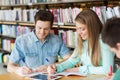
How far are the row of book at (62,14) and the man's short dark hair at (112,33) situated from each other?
1.96m

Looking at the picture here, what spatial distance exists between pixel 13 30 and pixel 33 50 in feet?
11.1

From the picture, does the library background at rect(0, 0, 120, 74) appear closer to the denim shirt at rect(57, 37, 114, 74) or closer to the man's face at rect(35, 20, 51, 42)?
the denim shirt at rect(57, 37, 114, 74)

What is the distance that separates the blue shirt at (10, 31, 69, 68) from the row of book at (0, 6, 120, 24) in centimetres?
108

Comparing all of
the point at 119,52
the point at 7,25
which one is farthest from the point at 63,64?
the point at 7,25

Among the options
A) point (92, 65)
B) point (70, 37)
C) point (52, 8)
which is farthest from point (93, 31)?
point (52, 8)

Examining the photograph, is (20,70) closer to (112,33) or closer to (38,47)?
(38,47)

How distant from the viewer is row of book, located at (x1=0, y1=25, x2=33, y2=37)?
5.78 meters

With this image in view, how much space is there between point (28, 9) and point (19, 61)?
10.1 ft

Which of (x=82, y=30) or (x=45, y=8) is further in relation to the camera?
(x=45, y=8)

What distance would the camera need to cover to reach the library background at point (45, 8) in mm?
4000

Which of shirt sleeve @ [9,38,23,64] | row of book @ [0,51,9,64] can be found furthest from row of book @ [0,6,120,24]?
shirt sleeve @ [9,38,23,64]

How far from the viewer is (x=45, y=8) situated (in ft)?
17.5

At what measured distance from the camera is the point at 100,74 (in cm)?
247

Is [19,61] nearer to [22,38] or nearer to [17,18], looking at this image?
[22,38]
